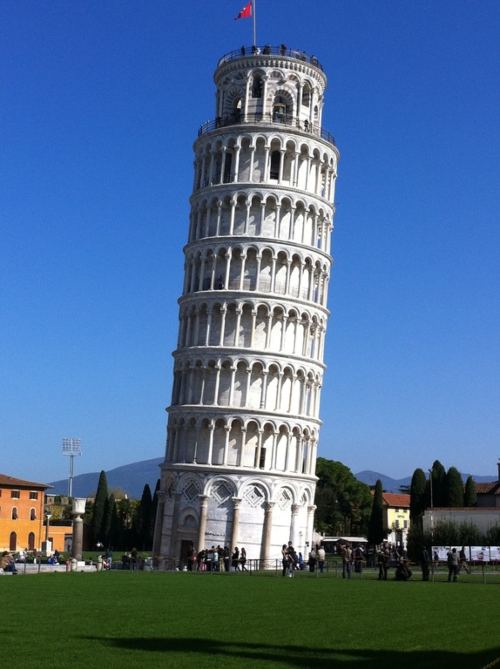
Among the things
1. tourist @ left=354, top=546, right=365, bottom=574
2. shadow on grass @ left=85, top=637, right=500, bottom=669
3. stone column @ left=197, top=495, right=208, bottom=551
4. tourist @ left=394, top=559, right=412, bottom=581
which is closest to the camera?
shadow on grass @ left=85, top=637, right=500, bottom=669

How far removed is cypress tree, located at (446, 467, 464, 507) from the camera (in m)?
99.4

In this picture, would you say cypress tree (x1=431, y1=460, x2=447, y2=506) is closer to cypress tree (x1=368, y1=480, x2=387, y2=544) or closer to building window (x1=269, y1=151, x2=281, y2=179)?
cypress tree (x1=368, y1=480, x2=387, y2=544)

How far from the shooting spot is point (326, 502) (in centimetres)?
12006

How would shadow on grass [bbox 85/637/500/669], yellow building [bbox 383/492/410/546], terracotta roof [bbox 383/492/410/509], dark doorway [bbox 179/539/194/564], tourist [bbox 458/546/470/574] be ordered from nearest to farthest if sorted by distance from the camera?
shadow on grass [bbox 85/637/500/669], tourist [bbox 458/546/470/574], dark doorway [bbox 179/539/194/564], yellow building [bbox 383/492/410/546], terracotta roof [bbox 383/492/410/509]

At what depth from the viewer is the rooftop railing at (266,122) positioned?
7694cm

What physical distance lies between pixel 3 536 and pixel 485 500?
5341 centimetres

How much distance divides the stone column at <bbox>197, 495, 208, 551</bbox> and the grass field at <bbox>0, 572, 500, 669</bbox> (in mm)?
37761

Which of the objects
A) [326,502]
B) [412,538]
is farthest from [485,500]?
[412,538]

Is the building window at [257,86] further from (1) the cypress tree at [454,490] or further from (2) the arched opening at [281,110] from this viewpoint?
(1) the cypress tree at [454,490]

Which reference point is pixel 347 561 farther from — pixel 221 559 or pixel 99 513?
pixel 99 513

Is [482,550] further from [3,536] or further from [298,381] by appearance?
[3,536]

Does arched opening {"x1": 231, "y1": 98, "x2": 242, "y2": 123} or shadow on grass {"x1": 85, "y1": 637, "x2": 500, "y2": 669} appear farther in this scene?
arched opening {"x1": 231, "y1": 98, "x2": 242, "y2": 123}

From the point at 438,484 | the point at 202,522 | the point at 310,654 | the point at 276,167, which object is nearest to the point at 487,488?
the point at 438,484

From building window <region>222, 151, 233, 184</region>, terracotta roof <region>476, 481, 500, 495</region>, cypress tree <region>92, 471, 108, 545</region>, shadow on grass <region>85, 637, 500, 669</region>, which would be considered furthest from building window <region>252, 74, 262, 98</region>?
shadow on grass <region>85, 637, 500, 669</region>
